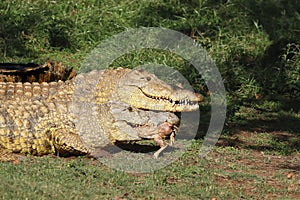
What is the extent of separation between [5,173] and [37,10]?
625cm

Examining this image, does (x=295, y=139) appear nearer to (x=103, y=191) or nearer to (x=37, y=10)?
(x=103, y=191)

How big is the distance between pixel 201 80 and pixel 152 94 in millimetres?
3557

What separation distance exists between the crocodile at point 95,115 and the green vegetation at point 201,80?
10.5 inches

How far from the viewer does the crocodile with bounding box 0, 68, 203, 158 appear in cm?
719

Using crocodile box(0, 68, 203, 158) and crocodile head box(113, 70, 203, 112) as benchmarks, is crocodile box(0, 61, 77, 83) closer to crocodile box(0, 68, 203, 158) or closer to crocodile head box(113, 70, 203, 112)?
crocodile box(0, 68, 203, 158)

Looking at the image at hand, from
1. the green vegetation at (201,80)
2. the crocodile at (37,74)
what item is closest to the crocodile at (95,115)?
the green vegetation at (201,80)

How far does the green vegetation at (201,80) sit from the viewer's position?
6.35m

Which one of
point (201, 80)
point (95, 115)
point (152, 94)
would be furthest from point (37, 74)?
point (201, 80)

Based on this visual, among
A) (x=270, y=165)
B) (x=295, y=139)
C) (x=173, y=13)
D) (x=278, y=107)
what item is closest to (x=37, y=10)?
(x=173, y=13)

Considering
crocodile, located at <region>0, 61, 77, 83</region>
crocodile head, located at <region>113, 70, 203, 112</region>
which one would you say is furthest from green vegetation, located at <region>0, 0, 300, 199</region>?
crocodile, located at <region>0, 61, 77, 83</region>

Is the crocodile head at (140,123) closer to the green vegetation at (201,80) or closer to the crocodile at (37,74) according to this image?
the green vegetation at (201,80)

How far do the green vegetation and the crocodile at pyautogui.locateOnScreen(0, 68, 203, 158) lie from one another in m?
0.27

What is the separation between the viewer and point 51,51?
1163 centimetres

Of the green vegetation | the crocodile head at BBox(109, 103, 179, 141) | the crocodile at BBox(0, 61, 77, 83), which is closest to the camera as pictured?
the green vegetation
